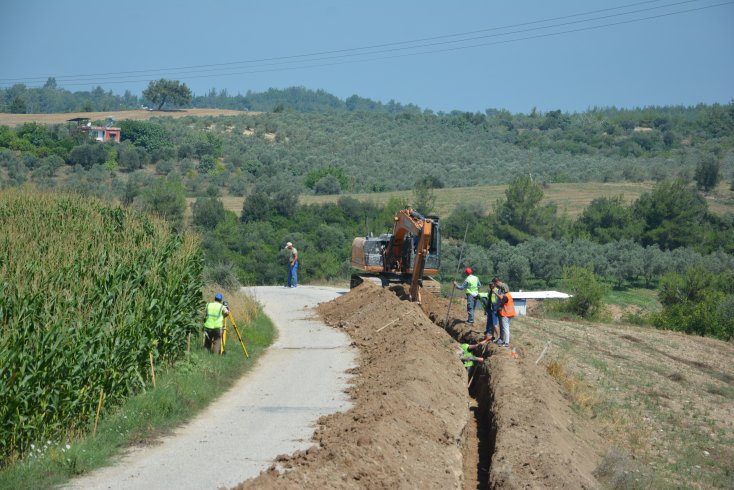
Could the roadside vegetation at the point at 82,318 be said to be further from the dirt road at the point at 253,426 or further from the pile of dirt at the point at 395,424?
the pile of dirt at the point at 395,424

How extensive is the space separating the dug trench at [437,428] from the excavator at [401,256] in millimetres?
4670

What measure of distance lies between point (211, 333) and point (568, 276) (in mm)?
36039

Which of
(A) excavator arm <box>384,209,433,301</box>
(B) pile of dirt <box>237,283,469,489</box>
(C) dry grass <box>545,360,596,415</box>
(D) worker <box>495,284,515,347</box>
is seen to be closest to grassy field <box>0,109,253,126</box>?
(A) excavator arm <box>384,209,433,301</box>

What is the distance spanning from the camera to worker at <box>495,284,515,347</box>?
2309 cm

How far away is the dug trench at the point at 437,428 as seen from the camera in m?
12.8

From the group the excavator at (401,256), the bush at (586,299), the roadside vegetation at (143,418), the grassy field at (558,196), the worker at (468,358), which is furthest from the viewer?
the grassy field at (558,196)

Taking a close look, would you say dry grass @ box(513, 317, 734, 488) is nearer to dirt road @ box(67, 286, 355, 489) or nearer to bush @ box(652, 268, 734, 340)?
bush @ box(652, 268, 734, 340)

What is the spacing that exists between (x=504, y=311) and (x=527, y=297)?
1877 cm

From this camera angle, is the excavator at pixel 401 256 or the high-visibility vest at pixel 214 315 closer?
the high-visibility vest at pixel 214 315

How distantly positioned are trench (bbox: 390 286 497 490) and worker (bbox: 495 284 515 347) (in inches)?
18.7

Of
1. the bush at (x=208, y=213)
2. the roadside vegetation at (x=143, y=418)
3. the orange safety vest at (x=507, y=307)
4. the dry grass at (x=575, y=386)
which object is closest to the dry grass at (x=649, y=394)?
the dry grass at (x=575, y=386)

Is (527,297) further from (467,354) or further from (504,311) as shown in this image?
(467,354)

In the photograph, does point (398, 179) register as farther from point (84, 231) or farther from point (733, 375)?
point (84, 231)

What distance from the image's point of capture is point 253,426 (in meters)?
16.0
